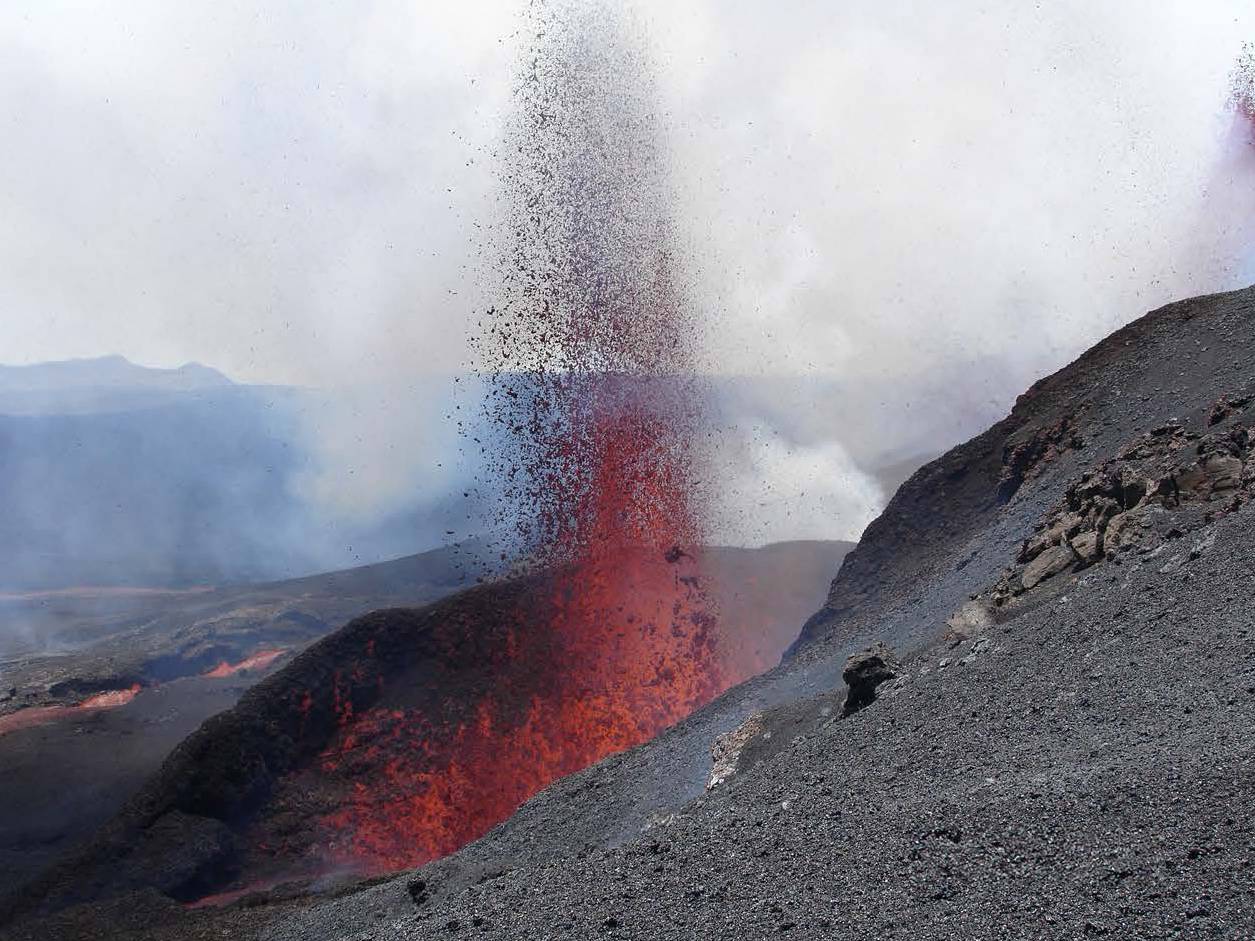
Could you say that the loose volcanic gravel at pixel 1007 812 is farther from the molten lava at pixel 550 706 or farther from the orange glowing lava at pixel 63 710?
the orange glowing lava at pixel 63 710

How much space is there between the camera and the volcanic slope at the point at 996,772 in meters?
6.45

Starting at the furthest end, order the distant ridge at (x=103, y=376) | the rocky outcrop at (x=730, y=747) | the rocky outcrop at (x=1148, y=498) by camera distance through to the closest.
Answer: the distant ridge at (x=103, y=376), the rocky outcrop at (x=730, y=747), the rocky outcrop at (x=1148, y=498)

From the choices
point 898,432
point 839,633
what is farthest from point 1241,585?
point 898,432

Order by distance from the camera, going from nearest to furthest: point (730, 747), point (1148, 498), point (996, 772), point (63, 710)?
point (996, 772)
point (1148, 498)
point (730, 747)
point (63, 710)

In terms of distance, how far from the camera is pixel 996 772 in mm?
8422

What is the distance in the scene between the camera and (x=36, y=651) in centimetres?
4322

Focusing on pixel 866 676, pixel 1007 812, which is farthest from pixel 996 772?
pixel 866 676

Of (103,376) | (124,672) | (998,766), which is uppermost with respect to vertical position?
(103,376)

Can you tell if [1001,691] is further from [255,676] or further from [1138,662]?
[255,676]

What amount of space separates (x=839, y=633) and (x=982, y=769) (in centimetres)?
1000

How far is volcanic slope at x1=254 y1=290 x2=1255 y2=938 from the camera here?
645cm

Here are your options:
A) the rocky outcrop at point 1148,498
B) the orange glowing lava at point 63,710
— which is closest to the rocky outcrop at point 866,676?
the rocky outcrop at point 1148,498

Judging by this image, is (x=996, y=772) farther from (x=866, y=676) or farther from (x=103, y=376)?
(x=103, y=376)

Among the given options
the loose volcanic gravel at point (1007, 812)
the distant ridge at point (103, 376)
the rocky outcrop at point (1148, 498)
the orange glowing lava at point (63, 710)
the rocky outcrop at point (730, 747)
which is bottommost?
the loose volcanic gravel at point (1007, 812)
